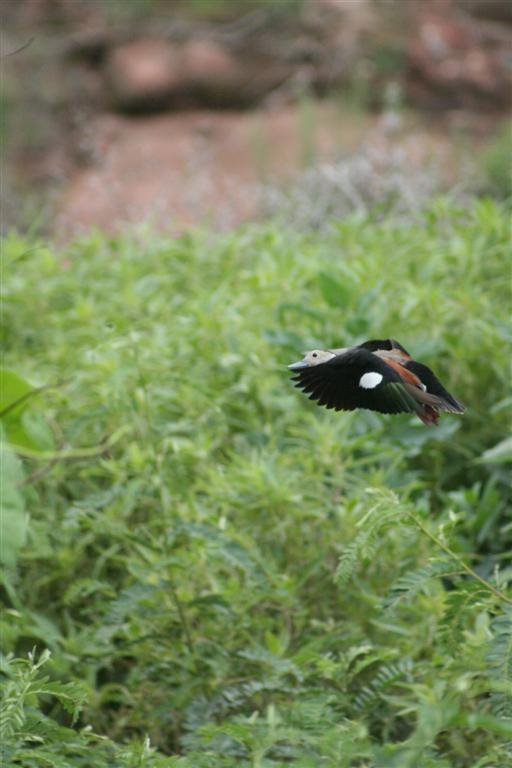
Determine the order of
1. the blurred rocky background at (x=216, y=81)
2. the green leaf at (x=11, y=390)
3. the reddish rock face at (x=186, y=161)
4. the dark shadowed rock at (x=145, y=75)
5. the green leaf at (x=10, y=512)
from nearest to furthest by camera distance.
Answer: the green leaf at (x=10, y=512)
the green leaf at (x=11, y=390)
the reddish rock face at (x=186, y=161)
the blurred rocky background at (x=216, y=81)
the dark shadowed rock at (x=145, y=75)

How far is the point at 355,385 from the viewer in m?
1.32

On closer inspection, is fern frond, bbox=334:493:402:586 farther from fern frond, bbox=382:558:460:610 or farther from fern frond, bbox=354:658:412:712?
fern frond, bbox=354:658:412:712

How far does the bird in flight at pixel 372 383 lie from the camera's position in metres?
1.29

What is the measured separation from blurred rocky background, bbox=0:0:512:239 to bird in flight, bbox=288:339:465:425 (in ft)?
21.3

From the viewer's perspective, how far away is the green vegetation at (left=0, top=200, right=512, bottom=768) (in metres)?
1.70

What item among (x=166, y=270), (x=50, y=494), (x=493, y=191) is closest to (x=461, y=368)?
(x=50, y=494)

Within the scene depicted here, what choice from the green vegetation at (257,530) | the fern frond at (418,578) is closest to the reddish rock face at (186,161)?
→ the green vegetation at (257,530)

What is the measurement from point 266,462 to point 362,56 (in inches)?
263

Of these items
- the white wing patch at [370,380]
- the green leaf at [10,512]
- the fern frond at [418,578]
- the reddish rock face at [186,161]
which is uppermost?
the white wing patch at [370,380]

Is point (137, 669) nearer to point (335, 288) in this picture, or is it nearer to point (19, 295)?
point (335, 288)

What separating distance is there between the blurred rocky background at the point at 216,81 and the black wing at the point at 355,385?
21.3ft

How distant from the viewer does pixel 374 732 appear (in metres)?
2.06

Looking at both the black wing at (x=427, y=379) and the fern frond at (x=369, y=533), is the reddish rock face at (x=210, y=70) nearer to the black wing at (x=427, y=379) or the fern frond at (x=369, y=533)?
the fern frond at (x=369, y=533)

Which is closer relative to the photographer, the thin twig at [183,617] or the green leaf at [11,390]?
the thin twig at [183,617]
